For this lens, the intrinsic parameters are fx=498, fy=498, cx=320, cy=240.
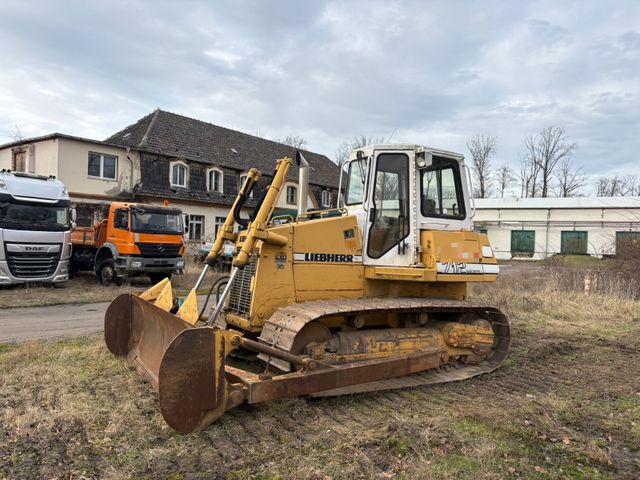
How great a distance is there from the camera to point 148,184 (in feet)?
82.4

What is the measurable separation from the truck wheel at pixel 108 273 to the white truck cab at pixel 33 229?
1177 millimetres

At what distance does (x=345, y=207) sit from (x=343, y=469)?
12.2ft

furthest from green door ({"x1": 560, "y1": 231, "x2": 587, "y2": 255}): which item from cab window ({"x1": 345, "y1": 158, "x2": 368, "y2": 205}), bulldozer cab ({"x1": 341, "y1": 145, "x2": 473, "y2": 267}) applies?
cab window ({"x1": 345, "y1": 158, "x2": 368, "y2": 205})

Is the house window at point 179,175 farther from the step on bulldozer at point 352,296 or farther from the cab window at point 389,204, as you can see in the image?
the cab window at point 389,204

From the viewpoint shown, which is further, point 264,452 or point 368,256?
point 368,256

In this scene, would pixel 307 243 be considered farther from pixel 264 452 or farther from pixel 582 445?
pixel 582 445

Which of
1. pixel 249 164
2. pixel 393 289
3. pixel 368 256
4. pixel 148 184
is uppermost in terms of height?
pixel 249 164

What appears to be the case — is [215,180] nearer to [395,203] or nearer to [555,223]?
[395,203]

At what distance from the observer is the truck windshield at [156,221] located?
15.7 metres

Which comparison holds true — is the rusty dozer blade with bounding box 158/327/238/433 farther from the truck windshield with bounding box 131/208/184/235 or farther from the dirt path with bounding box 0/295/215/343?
the truck windshield with bounding box 131/208/184/235

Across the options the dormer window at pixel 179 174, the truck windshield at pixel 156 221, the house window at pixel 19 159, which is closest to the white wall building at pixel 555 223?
the dormer window at pixel 179 174

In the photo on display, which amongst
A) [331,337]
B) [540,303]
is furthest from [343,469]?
[540,303]

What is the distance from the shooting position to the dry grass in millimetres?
12859

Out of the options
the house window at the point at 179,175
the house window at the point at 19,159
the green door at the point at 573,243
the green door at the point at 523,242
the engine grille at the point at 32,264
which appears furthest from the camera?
the green door at the point at 523,242
